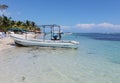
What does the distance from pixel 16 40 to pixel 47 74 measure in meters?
15.5

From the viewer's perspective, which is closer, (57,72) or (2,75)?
(2,75)

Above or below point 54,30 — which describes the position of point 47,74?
below

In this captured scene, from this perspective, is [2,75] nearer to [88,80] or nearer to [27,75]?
[27,75]

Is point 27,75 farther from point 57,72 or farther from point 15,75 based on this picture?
point 57,72

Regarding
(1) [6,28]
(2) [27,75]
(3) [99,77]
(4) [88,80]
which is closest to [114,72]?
(3) [99,77]

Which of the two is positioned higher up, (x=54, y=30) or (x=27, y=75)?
(x=54, y=30)

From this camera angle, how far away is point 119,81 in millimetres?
9695

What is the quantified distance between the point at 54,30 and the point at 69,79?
706 inches

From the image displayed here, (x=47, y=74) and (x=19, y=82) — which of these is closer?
(x=19, y=82)

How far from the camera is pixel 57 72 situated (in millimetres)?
11578

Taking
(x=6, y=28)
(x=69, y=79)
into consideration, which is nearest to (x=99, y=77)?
(x=69, y=79)

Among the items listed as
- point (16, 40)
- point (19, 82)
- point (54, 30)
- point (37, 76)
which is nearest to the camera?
point (19, 82)

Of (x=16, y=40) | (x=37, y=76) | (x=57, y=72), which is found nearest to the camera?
(x=37, y=76)

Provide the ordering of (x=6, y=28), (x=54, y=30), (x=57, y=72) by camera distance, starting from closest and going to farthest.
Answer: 1. (x=57, y=72)
2. (x=54, y=30)
3. (x=6, y=28)
